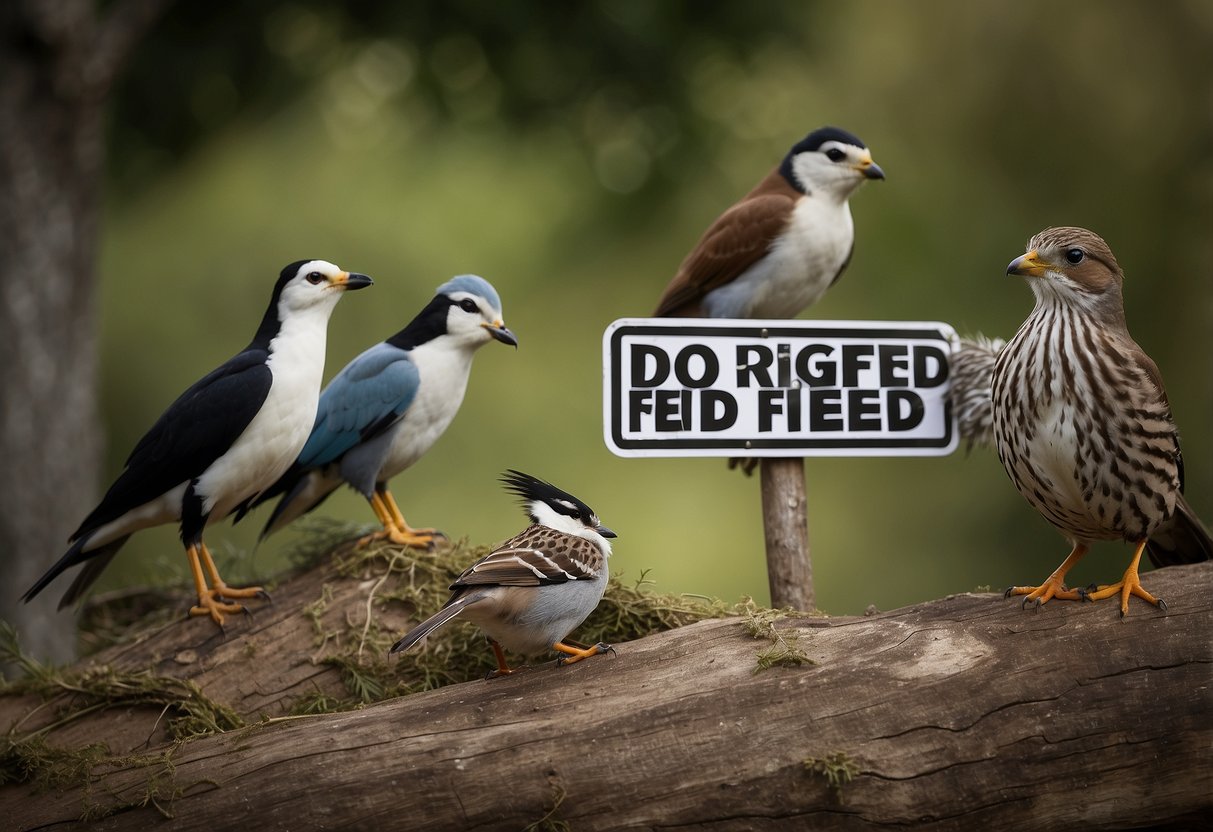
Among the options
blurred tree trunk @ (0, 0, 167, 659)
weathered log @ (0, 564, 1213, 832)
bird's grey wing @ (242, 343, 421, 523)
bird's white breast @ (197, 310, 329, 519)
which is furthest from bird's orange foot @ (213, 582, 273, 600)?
blurred tree trunk @ (0, 0, 167, 659)

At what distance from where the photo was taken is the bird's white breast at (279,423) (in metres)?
2.95

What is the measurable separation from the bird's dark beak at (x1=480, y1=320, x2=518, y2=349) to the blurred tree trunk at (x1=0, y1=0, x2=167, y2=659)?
241cm

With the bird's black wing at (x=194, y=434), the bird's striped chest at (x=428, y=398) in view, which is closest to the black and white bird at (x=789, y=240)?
the bird's striped chest at (x=428, y=398)

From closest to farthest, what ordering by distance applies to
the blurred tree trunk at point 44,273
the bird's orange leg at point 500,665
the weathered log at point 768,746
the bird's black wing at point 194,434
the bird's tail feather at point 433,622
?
the bird's tail feather at point 433,622
the weathered log at point 768,746
the bird's orange leg at point 500,665
the bird's black wing at point 194,434
the blurred tree trunk at point 44,273

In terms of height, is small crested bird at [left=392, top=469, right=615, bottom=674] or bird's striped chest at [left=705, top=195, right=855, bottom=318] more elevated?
bird's striped chest at [left=705, top=195, right=855, bottom=318]

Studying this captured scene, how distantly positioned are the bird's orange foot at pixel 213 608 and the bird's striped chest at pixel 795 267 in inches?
65.0

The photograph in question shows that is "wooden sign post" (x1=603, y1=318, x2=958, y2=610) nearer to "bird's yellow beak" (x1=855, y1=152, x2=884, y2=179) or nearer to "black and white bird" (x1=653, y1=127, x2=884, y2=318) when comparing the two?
"black and white bird" (x1=653, y1=127, x2=884, y2=318)

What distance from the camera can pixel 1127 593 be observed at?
274 cm

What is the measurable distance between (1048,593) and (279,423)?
1960mm

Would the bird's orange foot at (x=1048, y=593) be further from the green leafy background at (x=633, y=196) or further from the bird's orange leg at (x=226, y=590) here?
the green leafy background at (x=633, y=196)

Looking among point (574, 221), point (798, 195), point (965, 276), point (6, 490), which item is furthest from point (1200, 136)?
point (6, 490)

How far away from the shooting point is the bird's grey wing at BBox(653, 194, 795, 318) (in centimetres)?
348

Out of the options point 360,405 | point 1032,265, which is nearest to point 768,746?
point 1032,265

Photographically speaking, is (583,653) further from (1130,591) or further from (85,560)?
(85,560)
